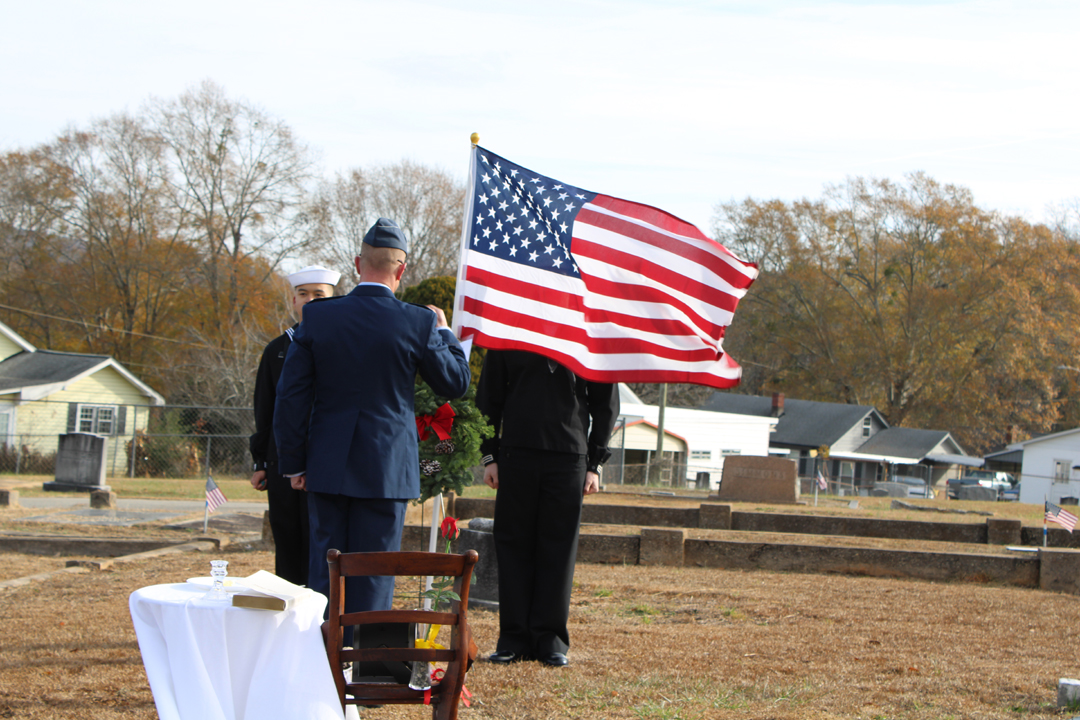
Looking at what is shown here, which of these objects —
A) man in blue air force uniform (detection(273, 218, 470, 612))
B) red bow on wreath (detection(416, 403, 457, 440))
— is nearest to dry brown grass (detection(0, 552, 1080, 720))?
man in blue air force uniform (detection(273, 218, 470, 612))

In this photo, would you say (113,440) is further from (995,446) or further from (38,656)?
(995,446)

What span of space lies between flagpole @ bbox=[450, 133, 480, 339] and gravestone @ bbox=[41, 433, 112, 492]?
2182 centimetres

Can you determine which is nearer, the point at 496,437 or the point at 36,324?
the point at 496,437

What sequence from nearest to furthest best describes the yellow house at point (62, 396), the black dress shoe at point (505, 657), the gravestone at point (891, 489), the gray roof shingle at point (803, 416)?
1. the black dress shoe at point (505, 657)
2. the yellow house at point (62, 396)
3. the gravestone at point (891, 489)
4. the gray roof shingle at point (803, 416)

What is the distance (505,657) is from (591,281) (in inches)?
88.6

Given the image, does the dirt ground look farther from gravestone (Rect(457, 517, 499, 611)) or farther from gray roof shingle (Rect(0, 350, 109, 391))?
gray roof shingle (Rect(0, 350, 109, 391))

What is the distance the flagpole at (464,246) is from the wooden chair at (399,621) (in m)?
2.09

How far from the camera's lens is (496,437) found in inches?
224

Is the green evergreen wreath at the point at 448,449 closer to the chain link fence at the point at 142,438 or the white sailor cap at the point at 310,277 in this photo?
the white sailor cap at the point at 310,277

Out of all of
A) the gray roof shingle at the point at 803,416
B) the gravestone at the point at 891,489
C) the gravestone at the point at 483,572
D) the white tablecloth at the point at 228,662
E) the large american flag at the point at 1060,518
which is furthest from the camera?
the gray roof shingle at the point at 803,416

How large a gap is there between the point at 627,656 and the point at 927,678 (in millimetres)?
1676

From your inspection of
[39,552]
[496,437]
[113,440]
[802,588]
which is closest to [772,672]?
[496,437]

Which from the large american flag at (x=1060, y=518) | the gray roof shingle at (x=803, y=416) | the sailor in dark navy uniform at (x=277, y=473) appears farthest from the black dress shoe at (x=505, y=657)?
the gray roof shingle at (x=803, y=416)

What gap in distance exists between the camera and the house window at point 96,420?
36.0 metres
